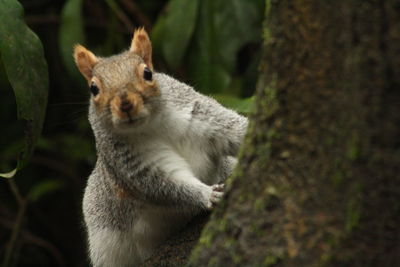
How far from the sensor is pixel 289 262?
1.31 metres

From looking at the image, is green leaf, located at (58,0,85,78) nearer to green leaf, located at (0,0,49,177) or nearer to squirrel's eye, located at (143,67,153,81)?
green leaf, located at (0,0,49,177)

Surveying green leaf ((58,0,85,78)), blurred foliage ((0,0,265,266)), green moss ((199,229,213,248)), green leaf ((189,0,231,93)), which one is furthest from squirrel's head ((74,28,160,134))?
green leaf ((58,0,85,78))

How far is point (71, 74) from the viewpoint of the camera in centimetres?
393

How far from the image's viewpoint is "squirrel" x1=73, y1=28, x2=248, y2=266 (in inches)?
85.9

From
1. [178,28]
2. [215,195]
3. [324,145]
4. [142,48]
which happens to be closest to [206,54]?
[178,28]

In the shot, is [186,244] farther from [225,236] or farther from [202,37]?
[202,37]

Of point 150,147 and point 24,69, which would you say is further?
point 24,69

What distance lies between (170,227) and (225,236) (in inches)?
36.4

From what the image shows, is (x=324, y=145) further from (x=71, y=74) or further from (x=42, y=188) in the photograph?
(x=42, y=188)

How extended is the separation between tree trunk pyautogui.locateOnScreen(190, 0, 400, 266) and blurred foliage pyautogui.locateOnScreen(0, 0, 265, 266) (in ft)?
4.39

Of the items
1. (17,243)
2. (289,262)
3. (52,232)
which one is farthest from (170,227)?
(52,232)

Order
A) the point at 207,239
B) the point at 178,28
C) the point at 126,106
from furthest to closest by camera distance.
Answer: the point at 178,28, the point at 126,106, the point at 207,239

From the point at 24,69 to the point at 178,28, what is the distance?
134cm

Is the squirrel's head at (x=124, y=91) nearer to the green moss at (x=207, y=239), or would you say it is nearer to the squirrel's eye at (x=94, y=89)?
the squirrel's eye at (x=94, y=89)
